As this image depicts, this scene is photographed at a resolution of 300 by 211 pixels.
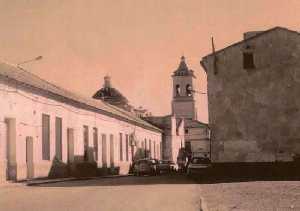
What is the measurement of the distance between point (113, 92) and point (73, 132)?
156 ft

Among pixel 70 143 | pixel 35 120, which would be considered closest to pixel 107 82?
pixel 70 143

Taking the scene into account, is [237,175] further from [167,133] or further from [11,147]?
[167,133]

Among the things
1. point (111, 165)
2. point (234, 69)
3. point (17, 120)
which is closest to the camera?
point (17, 120)

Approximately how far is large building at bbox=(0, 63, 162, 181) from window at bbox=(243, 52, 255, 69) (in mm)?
11676

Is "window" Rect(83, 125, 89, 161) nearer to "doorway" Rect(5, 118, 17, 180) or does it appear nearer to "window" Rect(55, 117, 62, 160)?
"window" Rect(55, 117, 62, 160)

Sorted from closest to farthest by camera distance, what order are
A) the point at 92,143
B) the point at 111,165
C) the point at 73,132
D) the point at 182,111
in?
the point at 73,132 < the point at 92,143 < the point at 111,165 < the point at 182,111

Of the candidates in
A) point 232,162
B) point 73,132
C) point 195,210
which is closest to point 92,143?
point 73,132

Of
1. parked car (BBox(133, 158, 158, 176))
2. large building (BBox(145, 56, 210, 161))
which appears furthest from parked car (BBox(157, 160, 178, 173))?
large building (BBox(145, 56, 210, 161))

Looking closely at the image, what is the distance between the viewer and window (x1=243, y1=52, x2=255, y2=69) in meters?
34.6

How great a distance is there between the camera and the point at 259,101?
34.0 m

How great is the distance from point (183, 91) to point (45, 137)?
224 ft

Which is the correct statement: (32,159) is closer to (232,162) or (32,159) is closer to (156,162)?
(232,162)

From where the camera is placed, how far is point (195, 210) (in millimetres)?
13367

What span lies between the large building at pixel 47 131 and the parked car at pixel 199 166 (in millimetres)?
8438
